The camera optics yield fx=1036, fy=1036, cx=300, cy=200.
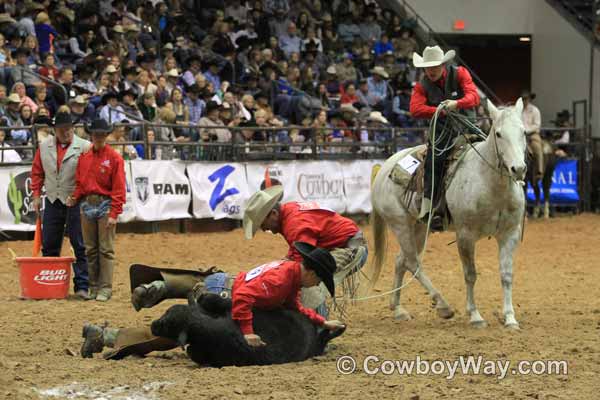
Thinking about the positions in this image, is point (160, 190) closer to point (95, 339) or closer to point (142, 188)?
point (142, 188)

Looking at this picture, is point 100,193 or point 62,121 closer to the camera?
point 100,193

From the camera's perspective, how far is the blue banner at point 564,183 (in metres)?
23.0

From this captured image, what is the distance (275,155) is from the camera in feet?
59.7

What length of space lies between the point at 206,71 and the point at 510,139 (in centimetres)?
1294

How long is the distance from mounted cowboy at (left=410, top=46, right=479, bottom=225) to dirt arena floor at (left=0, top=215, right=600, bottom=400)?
1.26 meters

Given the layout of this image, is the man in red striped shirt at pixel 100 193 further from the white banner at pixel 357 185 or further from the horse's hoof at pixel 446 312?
the white banner at pixel 357 185

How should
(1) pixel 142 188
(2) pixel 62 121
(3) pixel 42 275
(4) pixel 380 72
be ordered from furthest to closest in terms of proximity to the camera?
(4) pixel 380 72
(1) pixel 142 188
(2) pixel 62 121
(3) pixel 42 275

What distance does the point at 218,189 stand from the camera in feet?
56.2

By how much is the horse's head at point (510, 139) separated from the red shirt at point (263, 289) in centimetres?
258

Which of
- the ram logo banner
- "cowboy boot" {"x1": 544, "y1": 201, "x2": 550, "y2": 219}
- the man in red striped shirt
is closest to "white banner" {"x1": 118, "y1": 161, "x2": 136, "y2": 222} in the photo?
the ram logo banner

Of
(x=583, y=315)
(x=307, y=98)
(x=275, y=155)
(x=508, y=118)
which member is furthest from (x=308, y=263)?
(x=307, y=98)

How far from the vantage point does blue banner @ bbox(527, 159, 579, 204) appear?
23.0 metres

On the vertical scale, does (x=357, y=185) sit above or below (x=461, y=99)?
below

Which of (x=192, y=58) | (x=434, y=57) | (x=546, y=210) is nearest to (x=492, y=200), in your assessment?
(x=434, y=57)
